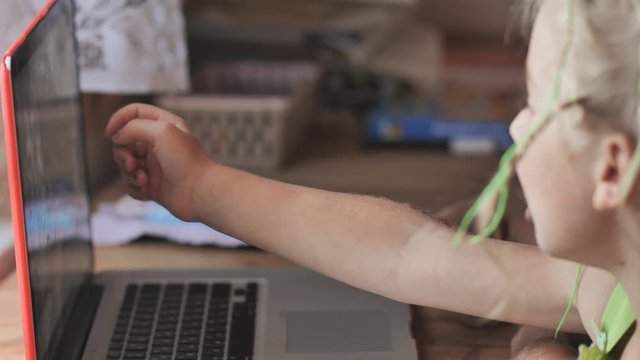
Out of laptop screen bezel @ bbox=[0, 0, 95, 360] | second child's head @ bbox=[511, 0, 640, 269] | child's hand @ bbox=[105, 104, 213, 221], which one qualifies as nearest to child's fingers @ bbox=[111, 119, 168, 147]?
child's hand @ bbox=[105, 104, 213, 221]

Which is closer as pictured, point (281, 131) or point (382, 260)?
point (382, 260)

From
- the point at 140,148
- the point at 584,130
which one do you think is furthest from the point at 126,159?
the point at 584,130

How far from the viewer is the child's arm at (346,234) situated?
76 cm

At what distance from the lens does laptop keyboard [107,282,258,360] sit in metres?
0.78

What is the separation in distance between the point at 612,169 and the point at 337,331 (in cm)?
35

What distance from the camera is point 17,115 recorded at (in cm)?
63

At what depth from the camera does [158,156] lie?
812 mm

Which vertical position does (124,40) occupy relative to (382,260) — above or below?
above

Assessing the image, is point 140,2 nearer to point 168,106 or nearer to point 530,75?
point 168,106

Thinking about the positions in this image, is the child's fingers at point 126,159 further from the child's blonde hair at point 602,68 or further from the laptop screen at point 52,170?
the child's blonde hair at point 602,68

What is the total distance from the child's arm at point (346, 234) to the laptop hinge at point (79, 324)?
5.0 inches


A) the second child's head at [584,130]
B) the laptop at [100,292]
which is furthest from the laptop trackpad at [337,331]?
the second child's head at [584,130]

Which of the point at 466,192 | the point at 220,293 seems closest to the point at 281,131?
the point at 466,192

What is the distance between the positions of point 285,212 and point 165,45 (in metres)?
0.33
